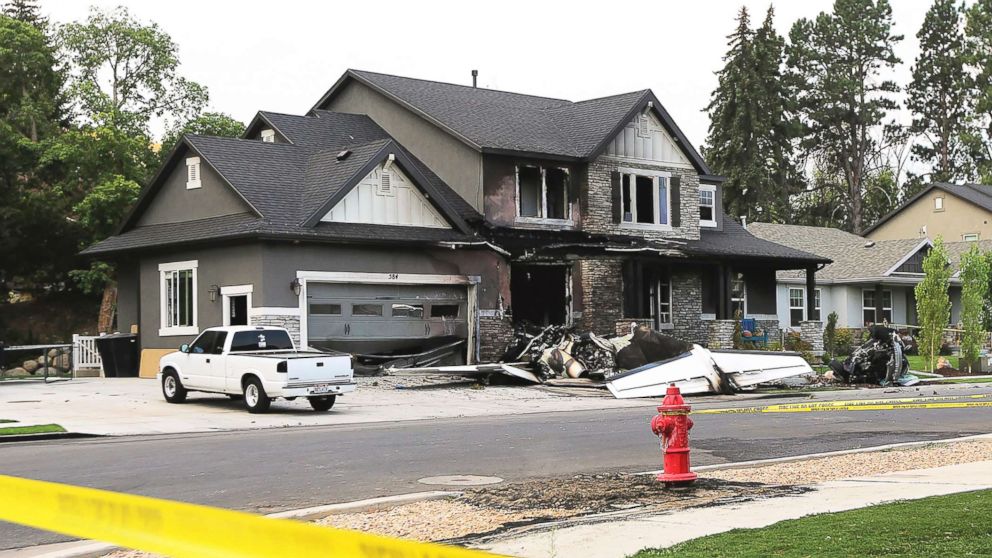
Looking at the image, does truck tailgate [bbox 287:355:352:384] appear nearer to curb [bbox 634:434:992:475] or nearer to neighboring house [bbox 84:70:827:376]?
neighboring house [bbox 84:70:827:376]

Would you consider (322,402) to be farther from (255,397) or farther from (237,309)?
(237,309)

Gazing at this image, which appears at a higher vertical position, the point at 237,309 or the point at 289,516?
the point at 237,309

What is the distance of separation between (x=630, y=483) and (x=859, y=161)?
8269 cm

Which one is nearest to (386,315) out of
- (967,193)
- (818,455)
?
(818,455)

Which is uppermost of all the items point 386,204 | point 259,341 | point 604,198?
point 604,198

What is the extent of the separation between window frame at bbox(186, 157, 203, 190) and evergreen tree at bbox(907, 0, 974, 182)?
69.7 metres

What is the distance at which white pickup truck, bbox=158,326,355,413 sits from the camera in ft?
72.3

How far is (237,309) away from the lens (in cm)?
3108

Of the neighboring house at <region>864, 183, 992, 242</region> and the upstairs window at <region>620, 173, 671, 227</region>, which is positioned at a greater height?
the neighboring house at <region>864, 183, 992, 242</region>

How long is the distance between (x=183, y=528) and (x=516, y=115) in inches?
1427

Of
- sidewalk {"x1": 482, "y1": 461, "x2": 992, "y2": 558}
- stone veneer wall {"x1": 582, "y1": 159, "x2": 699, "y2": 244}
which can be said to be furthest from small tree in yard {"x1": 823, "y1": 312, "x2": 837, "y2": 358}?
sidewalk {"x1": 482, "y1": 461, "x2": 992, "y2": 558}

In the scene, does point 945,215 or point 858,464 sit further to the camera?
point 945,215

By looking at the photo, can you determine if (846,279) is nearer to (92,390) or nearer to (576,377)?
(576,377)

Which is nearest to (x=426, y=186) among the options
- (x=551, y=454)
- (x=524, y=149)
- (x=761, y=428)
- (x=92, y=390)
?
(x=524, y=149)
